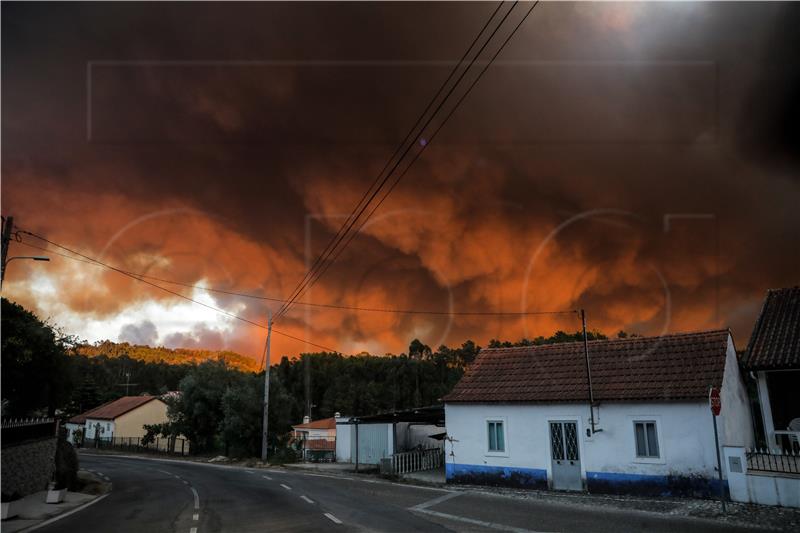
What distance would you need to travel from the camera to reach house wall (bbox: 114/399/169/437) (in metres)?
61.9

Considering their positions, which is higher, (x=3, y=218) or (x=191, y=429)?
(x=3, y=218)

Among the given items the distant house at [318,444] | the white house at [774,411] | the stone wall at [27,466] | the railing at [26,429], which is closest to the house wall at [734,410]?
the white house at [774,411]

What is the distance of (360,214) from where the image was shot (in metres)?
18.1

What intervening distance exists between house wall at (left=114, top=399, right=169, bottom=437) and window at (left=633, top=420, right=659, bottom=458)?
62.1 m

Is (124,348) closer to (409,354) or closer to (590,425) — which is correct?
(409,354)

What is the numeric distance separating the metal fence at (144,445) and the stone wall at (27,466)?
1203 inches

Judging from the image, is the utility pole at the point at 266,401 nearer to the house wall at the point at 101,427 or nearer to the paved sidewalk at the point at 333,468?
the paved sidewalk at the point at 333,468

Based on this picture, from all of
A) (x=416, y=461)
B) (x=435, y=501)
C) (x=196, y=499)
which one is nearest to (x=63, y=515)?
(x=196, y=499)

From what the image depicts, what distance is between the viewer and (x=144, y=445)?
181 ft

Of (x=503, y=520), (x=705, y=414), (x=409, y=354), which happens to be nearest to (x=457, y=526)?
(x=503, y=520)

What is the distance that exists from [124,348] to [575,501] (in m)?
154

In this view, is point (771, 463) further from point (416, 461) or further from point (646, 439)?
point (416, 461)

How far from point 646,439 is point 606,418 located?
148 centimetres

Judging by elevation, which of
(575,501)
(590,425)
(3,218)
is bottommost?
(575,501)
